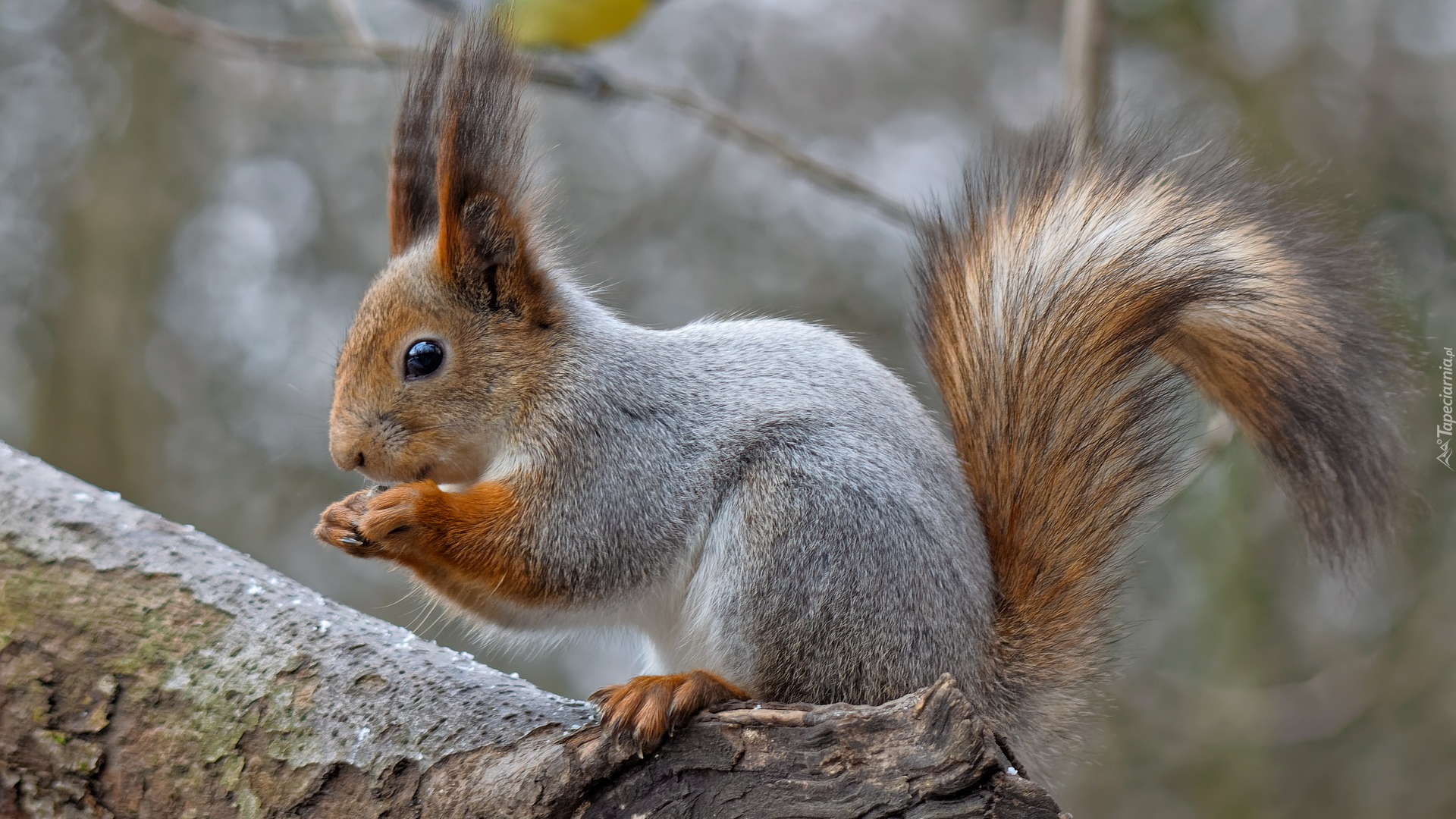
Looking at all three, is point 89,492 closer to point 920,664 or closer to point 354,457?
point 354,457

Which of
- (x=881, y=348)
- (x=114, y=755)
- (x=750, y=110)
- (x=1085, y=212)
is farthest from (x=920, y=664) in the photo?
(x=750, y=110)

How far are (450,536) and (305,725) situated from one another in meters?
0.28

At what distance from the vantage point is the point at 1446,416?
8.52ft

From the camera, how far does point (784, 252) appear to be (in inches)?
169

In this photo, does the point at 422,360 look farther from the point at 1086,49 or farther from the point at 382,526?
the point at 1086,49

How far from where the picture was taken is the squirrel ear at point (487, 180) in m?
1.51

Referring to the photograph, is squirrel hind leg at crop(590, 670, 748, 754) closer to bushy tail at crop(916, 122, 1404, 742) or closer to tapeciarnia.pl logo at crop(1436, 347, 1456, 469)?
bushy tail at crop(916, 122, 1404, 742)

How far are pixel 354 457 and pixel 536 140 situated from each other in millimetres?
513

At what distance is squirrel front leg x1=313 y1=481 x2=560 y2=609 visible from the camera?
1427mm

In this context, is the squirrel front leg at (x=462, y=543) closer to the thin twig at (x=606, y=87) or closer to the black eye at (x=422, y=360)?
the black eye at (x=422, y=360)

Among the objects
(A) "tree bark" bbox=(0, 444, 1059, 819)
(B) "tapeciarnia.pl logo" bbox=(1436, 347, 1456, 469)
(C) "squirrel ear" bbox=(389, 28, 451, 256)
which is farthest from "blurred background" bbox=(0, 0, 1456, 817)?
(A) "tree bark" bbox=(0, 444, 1059, 819)

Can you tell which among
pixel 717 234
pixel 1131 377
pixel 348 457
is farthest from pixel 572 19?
pixel 717 234

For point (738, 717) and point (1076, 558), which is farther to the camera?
point (1076, 558)

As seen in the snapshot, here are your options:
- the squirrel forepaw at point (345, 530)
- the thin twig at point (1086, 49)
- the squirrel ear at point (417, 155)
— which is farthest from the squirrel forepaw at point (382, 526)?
the thin twig at point (1086, 49)
